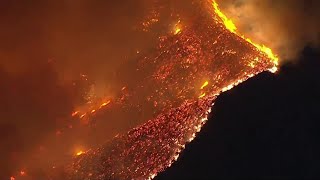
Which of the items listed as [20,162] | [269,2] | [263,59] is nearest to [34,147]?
[20,162]

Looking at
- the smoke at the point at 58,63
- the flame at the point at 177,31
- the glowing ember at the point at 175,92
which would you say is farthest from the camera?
the flame at the point at 177,31

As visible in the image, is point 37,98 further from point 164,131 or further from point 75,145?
point 164,131

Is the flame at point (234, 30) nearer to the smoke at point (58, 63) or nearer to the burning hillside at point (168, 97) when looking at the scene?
the burning hillside at point (168, 97)

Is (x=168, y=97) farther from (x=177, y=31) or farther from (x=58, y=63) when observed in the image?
(x=58, y=63)

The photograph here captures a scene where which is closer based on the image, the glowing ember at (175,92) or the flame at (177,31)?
the glowing ember at (175,92)

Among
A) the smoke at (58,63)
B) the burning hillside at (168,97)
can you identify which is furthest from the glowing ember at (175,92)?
the smoke at (58,63)

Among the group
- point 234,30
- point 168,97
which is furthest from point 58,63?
point 234,30

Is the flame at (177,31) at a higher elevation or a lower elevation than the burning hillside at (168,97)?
higher

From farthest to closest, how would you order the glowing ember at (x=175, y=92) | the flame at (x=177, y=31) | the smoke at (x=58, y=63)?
the flame at (x=177, y=31)
the smoke at (x=58, y=63)
the glowing ember at (x=175, y=92)
